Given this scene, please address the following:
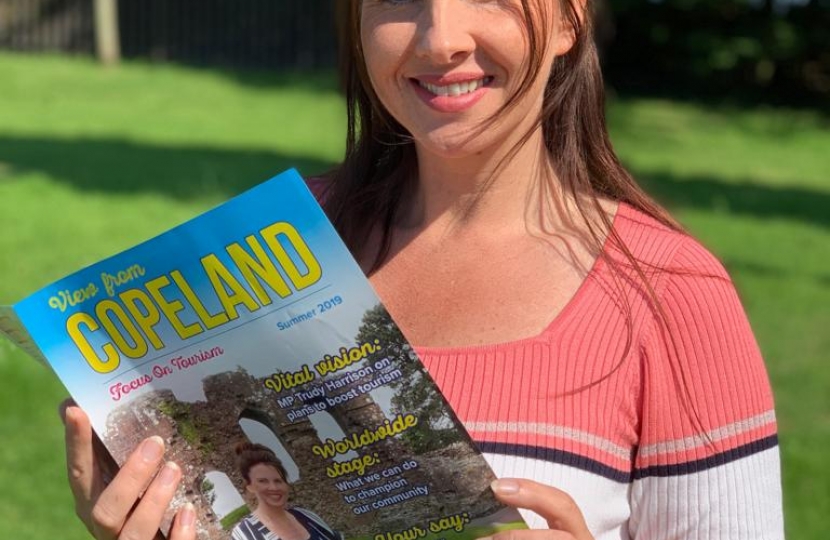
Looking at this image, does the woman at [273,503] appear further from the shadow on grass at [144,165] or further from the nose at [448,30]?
the shadow on grass at [144,165]

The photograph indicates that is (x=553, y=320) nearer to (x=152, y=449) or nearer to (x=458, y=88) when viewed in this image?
(x=458, y=88)

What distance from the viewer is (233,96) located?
51.3ft

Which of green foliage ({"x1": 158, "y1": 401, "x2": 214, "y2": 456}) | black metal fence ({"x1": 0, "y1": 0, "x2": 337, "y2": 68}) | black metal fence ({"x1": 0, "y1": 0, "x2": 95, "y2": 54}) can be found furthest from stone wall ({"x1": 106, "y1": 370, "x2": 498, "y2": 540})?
black metal fence ({"x1": 0, "y1": 0, "x2": 95, "y2": 54})

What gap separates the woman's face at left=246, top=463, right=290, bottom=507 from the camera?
4.99 ft

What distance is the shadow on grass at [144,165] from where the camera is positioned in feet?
32.8

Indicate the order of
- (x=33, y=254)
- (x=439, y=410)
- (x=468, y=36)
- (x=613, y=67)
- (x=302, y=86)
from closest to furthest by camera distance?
(x=439, y=410) < (x=468, y=36) < (x=33, y=254) < (x=302, y=86) < (x=613, y=67)

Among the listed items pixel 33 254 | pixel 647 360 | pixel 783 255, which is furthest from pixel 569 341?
pixel 783 255

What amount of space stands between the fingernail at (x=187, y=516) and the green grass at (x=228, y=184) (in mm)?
1904

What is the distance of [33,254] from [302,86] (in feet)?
31.8

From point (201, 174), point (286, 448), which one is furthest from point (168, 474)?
point (201, 174)

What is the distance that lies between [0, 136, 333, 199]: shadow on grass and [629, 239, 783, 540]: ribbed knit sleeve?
26.1 feet

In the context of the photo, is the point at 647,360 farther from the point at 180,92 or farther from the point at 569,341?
the point at 180,92

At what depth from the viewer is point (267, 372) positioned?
1468 millimetres

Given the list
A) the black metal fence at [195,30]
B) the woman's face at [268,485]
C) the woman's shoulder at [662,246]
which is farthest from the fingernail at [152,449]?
the black metal fence at [195,30]
